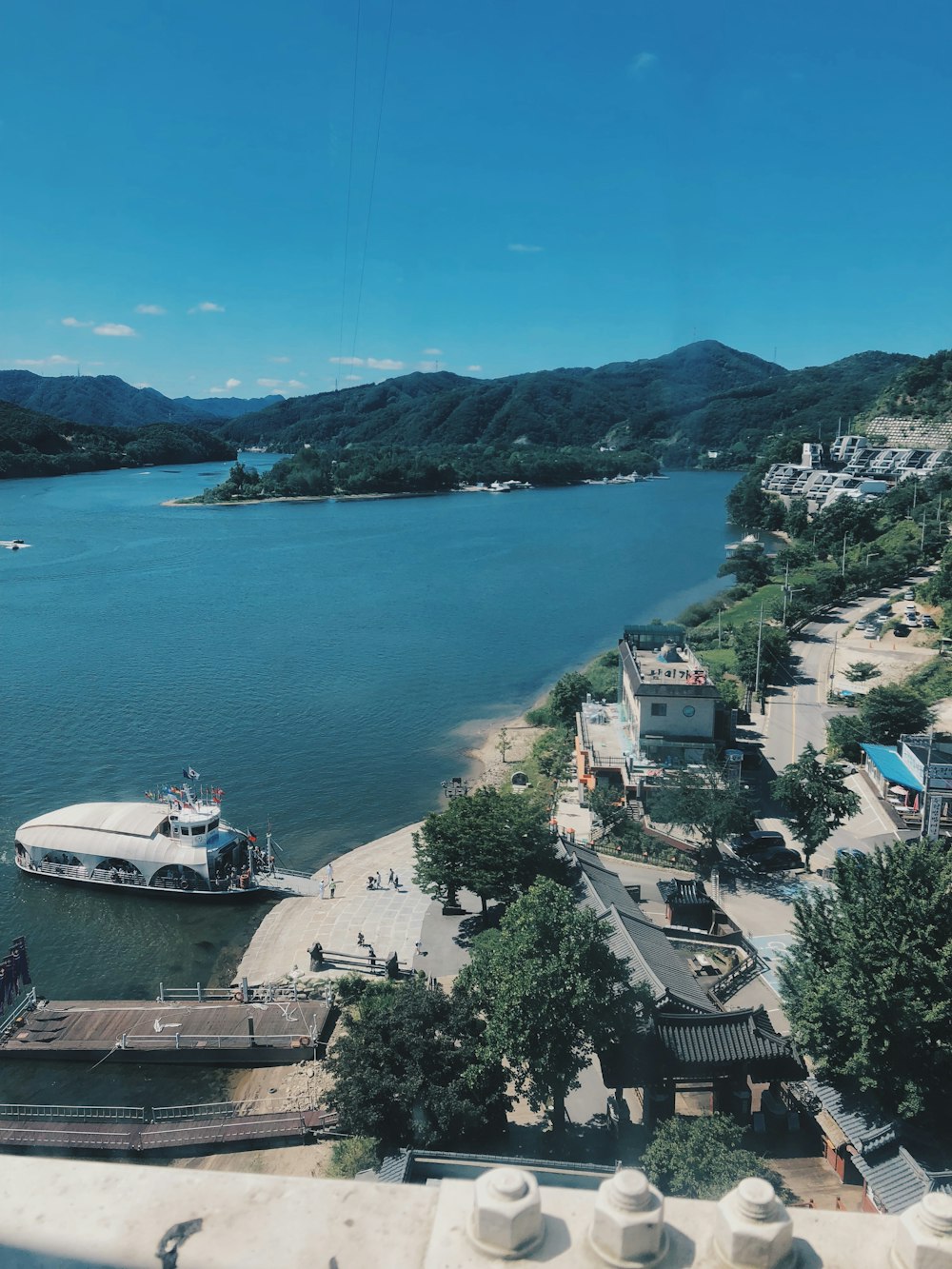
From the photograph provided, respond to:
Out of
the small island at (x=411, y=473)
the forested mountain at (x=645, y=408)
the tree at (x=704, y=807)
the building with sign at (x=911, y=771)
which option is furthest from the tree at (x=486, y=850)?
the forested mountain at (x=645, y=408)

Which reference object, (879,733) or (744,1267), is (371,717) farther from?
(744,1267)

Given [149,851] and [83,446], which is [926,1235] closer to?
[149,851]

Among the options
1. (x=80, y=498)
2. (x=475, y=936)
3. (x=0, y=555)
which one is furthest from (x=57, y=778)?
(x=80, y=498)

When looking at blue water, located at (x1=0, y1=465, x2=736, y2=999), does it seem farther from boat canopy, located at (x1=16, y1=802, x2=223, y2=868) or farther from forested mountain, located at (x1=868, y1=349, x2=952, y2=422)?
forested mountain, located at (x1=868, y1=349, x2=952, y2=422)

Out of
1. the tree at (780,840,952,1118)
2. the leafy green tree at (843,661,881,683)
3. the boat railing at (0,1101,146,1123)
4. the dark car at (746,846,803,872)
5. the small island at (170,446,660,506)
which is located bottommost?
the boat railing at (0,1101,146,1123)

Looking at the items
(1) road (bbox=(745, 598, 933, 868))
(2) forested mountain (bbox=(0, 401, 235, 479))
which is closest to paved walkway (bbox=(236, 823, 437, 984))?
(1) road (bbox=(745, 598, 933, 868))

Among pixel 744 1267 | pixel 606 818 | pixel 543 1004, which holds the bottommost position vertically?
pixel 606 818

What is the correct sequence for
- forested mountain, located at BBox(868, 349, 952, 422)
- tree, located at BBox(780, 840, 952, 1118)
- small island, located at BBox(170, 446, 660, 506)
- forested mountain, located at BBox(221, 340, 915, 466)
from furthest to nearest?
forested mountain, located at BBox(221, 340, 915, 466)
small island, located at BBox(170, 446, 660, 506)
forested mountain, located at BBox(868, 349, 952, 422)
tree, located at BBox(780, 840, 952, 1118)
